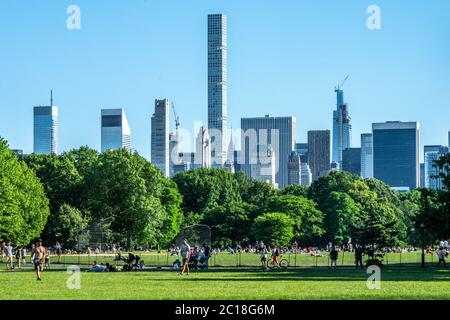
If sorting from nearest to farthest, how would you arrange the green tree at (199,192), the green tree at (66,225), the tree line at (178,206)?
the tree line at (178,206) → the green tree at (66,225) → the green tree at (199,192)

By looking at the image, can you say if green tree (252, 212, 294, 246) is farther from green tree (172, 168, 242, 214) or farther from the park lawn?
the park lawn

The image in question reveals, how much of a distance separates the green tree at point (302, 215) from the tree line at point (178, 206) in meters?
0.17

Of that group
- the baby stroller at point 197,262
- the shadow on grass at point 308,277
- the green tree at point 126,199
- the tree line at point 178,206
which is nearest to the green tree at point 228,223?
the tree line at point 178,206

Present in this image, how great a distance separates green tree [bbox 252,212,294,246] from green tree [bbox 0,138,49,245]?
42989 mm

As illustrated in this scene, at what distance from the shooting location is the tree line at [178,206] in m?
74.0

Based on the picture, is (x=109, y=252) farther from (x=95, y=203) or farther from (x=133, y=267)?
(x=133, y=267)

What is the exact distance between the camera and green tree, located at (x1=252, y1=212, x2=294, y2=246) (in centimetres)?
14438

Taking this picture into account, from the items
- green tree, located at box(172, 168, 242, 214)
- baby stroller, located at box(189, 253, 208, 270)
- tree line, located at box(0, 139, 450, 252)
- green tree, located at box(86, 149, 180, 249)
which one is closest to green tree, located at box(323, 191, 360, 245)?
tree line, located at box(0, 139, 450, 252)

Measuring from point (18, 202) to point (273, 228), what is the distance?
186 ft

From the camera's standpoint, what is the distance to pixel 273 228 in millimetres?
144875

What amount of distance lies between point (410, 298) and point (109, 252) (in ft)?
220

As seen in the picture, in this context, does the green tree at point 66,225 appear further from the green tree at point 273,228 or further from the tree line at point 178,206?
the green tree at point 273,228
